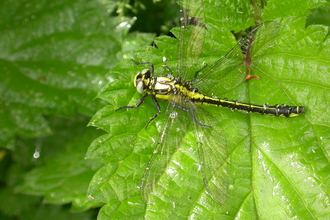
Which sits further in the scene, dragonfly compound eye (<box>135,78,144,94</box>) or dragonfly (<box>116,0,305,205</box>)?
dragonfly compound eye (<box>135,78,144,94</box>)

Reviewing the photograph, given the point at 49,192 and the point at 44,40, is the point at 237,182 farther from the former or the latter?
the point at 44,40

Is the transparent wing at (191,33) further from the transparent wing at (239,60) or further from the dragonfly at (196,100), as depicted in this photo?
the transparent wing at (239,60)

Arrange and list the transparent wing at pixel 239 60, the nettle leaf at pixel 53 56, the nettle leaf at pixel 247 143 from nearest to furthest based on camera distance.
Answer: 1. the nettle leaf at pixel 247 143
2. the transparent wing at pixel 239 60
3. the nettle leaf at pixel 53 56

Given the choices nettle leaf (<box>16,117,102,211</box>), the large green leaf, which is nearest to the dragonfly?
the large green leaf

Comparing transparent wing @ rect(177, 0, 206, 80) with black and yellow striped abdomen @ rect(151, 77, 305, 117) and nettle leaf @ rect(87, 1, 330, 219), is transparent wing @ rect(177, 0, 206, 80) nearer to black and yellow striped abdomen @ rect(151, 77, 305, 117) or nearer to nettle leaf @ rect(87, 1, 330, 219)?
nettle leaf @ rect(87, 1, 330, 219)

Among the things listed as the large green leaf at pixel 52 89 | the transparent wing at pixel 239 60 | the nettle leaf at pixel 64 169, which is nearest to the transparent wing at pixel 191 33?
the transparent wing at pixel 239 60

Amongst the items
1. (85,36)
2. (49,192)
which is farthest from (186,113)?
(49,192)

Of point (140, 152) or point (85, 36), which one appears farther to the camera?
point (85, 36)
